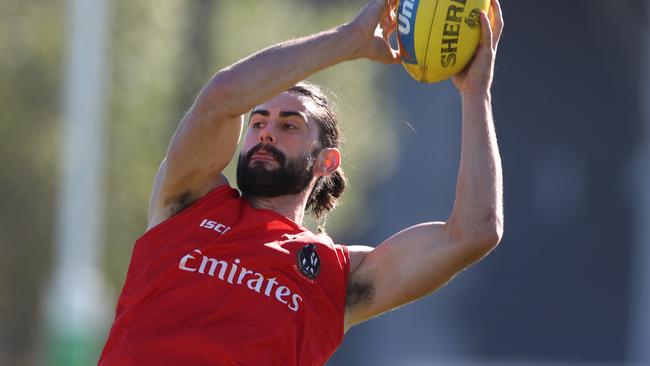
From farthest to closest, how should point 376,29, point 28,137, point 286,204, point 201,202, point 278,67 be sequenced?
1. point 28,137
2. point 286,204
3. point 201,202
4. point 376,29
5. point 278,67

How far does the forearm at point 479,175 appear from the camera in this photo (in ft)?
17.9

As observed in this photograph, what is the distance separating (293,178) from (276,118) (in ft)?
0.85

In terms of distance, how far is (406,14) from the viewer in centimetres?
548

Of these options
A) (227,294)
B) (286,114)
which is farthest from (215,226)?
(286,114)

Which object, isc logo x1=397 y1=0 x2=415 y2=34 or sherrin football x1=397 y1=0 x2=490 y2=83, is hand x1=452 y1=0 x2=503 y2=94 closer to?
sherrin football x1=397 y1=0 x2=490 y2=83

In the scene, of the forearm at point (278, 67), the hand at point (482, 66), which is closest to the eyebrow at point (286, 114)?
the forearm at point (278, 67)

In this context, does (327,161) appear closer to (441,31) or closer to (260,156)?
(260,156)

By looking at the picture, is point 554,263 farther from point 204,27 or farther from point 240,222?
point 240,222

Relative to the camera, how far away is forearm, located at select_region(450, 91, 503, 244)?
546cm

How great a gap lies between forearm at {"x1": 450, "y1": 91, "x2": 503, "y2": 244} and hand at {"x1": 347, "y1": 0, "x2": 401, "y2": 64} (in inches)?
14.0

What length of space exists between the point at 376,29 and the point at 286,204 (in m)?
0.98

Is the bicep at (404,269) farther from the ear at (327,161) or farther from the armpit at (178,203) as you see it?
the armpit at (178,203)

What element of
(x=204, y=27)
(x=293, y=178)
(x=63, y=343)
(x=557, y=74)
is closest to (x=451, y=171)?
(x=557, y=74)

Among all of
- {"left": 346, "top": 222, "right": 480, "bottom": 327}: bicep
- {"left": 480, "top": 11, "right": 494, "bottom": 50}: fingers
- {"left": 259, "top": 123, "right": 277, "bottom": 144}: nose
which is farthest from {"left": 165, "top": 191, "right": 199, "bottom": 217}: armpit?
{"left": 480, "top": 11, "right": 494, "bottom": 50}: fingers
